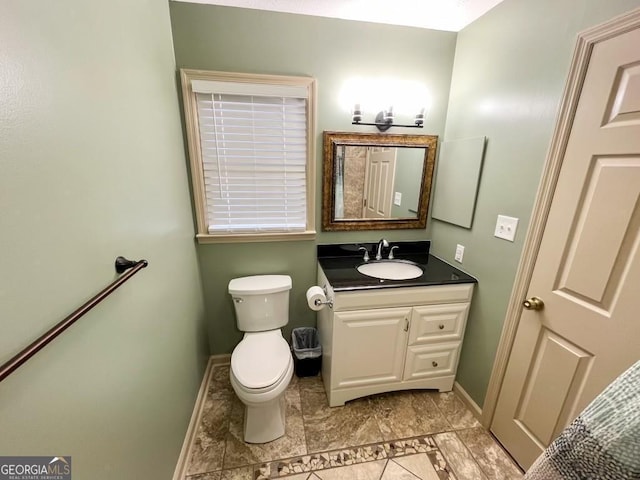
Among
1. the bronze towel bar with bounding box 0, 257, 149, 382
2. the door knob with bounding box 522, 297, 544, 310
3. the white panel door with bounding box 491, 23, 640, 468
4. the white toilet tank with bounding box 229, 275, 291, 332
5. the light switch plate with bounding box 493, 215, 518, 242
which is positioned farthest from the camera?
the white toilet tank with bounding box 229, 275, 291, 332

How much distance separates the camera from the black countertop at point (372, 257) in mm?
1499

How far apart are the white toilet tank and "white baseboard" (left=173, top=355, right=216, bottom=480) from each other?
492 millimetres

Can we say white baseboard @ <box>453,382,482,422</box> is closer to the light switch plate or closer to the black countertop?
the black countertop

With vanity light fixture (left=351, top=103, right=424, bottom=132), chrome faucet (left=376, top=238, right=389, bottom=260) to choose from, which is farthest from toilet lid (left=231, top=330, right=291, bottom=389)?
vanity light fixture (left=351, top=103, right=424, bottom=132)

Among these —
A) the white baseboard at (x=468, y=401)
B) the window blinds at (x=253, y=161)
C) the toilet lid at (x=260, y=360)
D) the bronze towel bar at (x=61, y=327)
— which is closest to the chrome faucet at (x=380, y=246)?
the window blinds at (x=253, y=161)

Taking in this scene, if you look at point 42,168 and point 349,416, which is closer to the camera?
point 42,168

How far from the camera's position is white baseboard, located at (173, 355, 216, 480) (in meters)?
1.28

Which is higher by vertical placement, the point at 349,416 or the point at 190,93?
the point at 190,93

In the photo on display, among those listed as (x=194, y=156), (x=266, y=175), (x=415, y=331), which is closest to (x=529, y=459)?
(x=415, y=331)

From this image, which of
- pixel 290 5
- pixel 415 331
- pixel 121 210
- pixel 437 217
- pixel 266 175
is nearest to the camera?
pixel 121 210

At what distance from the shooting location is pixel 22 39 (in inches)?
21.3

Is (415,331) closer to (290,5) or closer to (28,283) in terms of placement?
(28,283)

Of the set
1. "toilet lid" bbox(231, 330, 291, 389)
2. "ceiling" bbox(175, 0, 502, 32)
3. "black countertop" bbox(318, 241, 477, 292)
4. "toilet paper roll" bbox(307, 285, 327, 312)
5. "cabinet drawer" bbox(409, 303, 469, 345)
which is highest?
"ceiling" bbox(175, 0, 502, 32)

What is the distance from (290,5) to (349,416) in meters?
2.45
